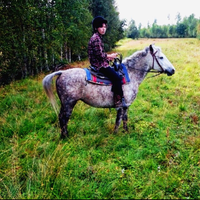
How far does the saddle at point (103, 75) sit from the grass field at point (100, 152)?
5.13 ft

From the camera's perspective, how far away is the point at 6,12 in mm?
8953

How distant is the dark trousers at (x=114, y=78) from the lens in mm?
4293

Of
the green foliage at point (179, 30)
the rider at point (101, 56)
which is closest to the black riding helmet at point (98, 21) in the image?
the rider at point (101, 56)

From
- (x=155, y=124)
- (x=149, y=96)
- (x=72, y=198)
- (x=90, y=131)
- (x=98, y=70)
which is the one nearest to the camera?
(x=72, y=198)

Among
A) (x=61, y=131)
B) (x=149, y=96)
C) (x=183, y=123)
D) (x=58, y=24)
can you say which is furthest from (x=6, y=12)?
(x=183, y=123)

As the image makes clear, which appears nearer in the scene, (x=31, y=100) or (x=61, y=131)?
(x=61, y=131)

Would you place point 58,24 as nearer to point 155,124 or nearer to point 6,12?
point 6,12

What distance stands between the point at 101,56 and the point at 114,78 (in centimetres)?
69

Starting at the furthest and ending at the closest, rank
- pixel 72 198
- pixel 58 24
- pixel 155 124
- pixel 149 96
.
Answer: pixel 58 24 < pixel 149 96 < pixel 155 124 < pixel 72 198

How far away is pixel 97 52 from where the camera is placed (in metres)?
4.12

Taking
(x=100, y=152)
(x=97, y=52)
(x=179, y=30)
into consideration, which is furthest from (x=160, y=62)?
(x=179, y=30)

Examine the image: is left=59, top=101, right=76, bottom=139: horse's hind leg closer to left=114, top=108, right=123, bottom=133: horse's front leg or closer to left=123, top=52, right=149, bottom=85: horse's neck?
left=114, top=108, right=123, bottom=133: horse's front leg

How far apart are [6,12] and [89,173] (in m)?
10.0

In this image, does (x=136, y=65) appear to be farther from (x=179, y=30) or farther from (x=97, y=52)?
(x=179, y=30)
